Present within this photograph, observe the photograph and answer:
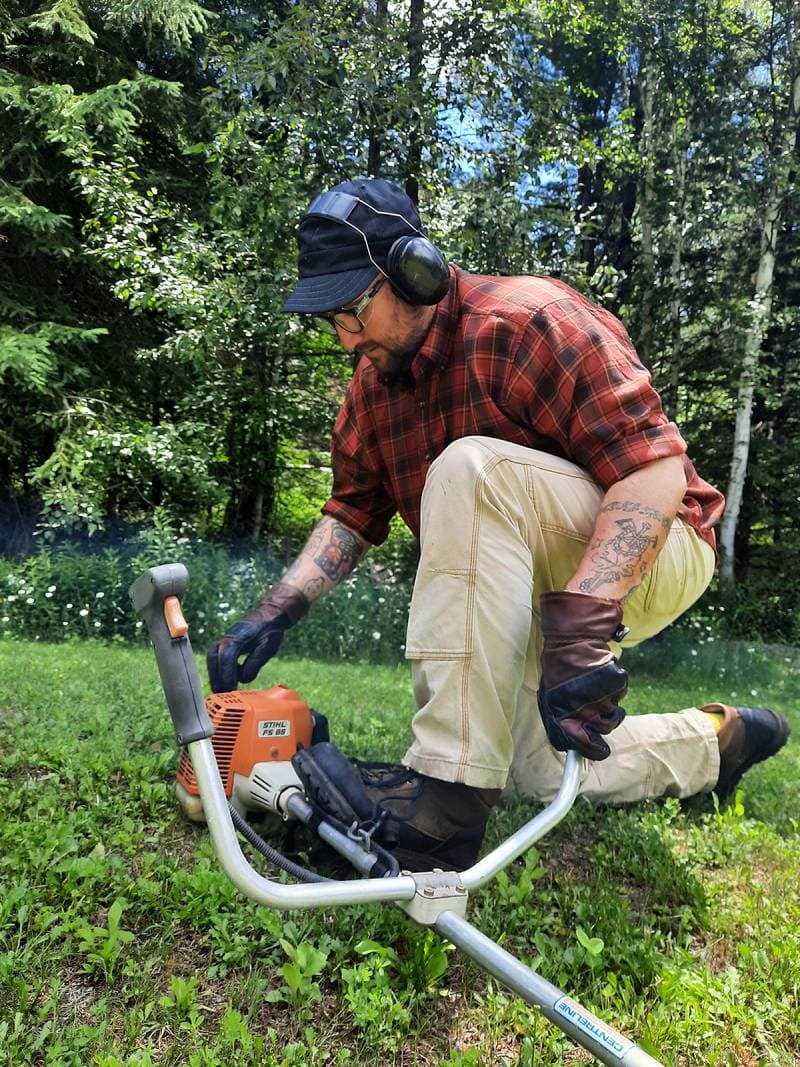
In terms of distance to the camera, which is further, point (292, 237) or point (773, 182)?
point (773, 182)

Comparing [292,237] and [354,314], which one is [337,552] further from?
[292,237]

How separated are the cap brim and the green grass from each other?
4.33 ft

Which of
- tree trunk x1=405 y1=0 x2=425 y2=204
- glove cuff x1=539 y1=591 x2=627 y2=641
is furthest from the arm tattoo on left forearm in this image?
tree trunk x1=405 y1=0 x2=425 y2=204

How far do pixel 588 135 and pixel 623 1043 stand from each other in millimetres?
9743

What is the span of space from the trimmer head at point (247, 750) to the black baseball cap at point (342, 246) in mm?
1018

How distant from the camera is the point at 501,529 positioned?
1.87m

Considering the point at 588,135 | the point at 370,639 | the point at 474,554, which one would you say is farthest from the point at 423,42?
the point at 474,554

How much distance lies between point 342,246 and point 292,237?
4916mm

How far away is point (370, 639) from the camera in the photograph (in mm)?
6828

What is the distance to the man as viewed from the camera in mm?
1807

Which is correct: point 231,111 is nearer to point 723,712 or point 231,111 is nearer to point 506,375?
point 506,375

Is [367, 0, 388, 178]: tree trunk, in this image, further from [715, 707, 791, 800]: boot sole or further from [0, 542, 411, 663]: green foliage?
[715, 707, 791, 800]: boot sole

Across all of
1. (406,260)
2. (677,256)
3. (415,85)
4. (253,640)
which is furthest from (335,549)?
(677,256)

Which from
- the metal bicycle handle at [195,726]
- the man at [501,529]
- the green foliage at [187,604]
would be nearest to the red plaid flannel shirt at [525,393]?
the man at [501,529]
